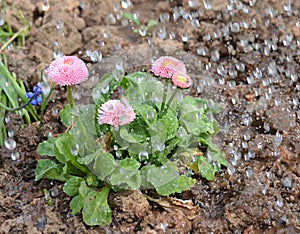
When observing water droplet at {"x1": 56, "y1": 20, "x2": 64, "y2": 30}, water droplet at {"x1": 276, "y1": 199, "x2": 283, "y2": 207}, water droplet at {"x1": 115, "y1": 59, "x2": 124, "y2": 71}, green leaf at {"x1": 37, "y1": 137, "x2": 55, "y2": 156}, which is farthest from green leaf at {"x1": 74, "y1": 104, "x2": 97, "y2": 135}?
water droplet at {"x1": 56, "y1": 20, "x2": 64, "y2": 30}

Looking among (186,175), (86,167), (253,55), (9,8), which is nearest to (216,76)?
(253,55)

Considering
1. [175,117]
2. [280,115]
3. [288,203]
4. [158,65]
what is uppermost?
[158,65]

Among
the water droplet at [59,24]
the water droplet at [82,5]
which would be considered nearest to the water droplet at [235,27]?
the water droplet at [82,5]

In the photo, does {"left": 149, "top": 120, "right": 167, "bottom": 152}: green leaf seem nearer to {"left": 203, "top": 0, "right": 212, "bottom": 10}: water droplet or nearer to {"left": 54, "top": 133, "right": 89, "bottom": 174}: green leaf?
{"left": 54, "top": 133, "right": 89, "bottom": 174}: green leaf

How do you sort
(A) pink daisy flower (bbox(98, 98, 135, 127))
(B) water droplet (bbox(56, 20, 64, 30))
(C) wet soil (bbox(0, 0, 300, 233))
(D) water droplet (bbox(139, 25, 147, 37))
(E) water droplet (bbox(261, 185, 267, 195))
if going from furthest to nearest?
(D) water droplet (bbox(139, 25, 147, 37)), (B) water droplet (bbox(56, 20, 64, 30)), (E) water droplet (bbox(261, 185, 267, 195)), (C) wet soil (bbox(0, 0, 300, 233)), (A) pink daisy flower (bbox(98, 98, 135, 127))

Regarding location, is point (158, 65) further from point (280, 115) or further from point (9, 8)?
point (9, 8)

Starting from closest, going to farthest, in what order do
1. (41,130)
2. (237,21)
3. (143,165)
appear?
(143,165), (41,130), (237,21)

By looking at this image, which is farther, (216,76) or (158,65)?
(216,76)
